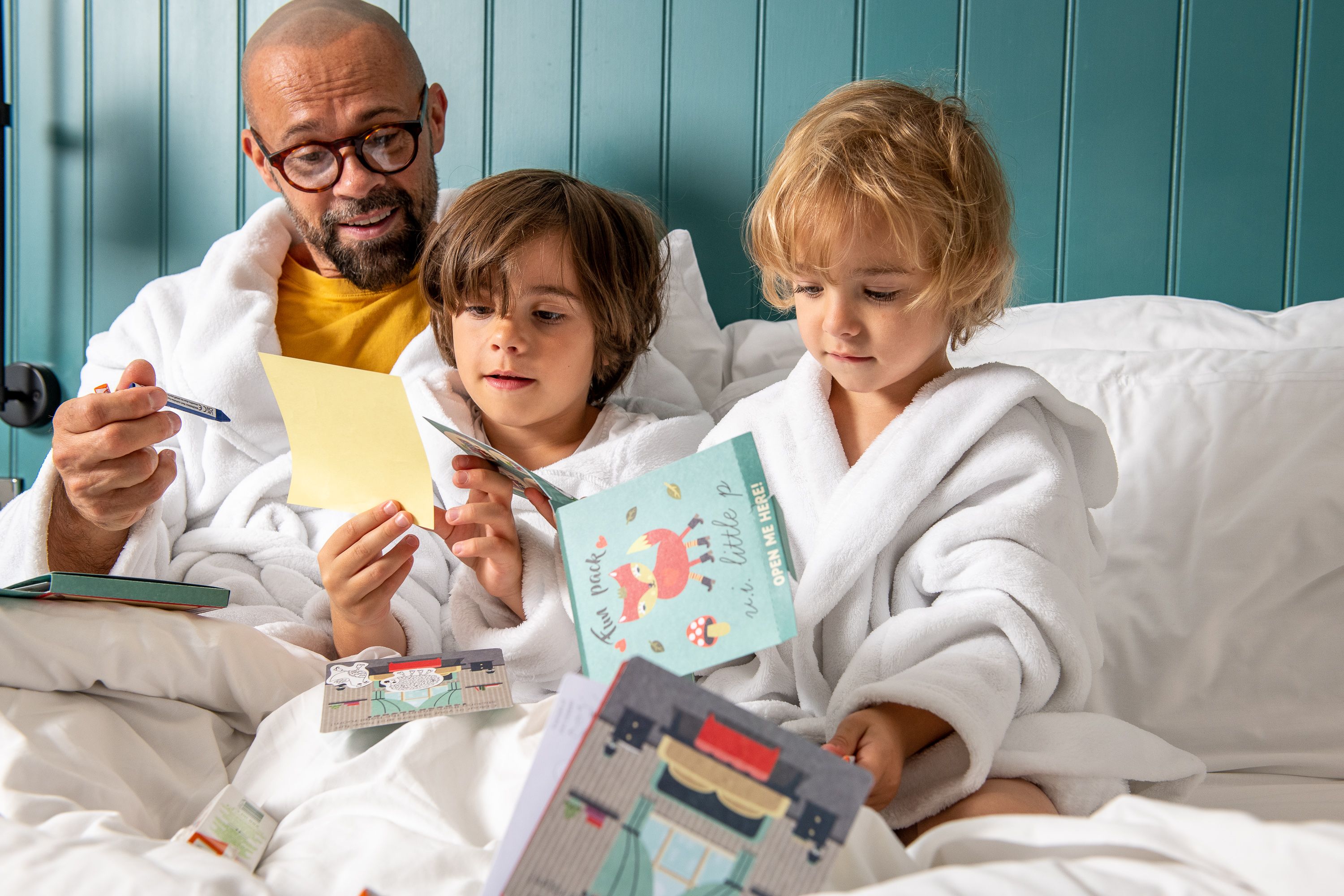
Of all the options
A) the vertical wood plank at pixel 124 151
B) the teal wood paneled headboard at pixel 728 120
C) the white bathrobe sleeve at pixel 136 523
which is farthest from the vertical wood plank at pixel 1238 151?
the vertical wood plank at pixel 124 151

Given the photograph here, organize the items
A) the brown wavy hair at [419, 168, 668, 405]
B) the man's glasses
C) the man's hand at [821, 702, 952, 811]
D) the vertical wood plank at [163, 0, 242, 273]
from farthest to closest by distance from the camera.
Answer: the vertical wood plank at [163, 0, 242, 273]
the man's glasses
the brown wavy hair at [419, 168, 668, 405]
the man's hand at [821, 702, 952, 811]

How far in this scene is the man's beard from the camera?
4.71ft

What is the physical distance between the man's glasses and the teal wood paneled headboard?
9.8 inches

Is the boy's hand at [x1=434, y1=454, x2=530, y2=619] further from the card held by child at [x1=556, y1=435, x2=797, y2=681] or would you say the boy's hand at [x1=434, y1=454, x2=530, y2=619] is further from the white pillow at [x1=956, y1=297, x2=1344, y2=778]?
the white pillow at [x1=956, y1=297, x2=1344, y2=778]

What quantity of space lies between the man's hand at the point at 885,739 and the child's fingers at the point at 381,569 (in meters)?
0.49

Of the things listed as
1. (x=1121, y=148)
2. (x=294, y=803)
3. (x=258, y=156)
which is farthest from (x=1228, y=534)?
(x=258, y=156)

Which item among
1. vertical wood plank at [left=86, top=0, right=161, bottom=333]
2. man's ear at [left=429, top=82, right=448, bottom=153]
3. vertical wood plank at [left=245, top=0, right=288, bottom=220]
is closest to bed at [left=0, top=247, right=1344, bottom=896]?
man's ear at [left=429, top=82, right=448, bottom=153]

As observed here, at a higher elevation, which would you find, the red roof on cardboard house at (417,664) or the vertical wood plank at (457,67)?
the vertical wood plank at (457,67)

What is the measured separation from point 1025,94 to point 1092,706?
100cm

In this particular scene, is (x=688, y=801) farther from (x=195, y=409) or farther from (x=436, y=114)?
(x=436, y=114)

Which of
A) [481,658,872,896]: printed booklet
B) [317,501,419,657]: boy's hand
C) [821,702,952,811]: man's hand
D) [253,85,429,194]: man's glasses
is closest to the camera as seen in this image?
[481,658,872,896]: printed booklet

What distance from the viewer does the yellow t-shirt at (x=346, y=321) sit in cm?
147

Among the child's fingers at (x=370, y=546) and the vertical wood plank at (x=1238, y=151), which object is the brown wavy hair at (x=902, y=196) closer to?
the child's fingers at (x=370, y=546)

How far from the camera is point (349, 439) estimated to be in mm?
954
